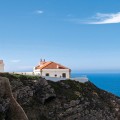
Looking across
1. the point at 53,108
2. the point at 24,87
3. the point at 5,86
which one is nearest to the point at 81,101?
the point at 53,108

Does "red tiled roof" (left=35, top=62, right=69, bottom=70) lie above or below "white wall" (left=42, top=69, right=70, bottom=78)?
above

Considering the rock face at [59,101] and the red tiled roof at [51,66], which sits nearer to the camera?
the rock face at [59,101]

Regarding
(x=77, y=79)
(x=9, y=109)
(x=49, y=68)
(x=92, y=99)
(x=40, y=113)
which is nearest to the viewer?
(x=9, y=109)

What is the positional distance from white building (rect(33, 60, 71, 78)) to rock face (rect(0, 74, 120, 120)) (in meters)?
16.7

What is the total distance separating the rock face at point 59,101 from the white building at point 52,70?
1674cm

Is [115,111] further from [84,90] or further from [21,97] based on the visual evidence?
[21,97]

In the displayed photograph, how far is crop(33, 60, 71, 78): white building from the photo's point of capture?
9094 cm

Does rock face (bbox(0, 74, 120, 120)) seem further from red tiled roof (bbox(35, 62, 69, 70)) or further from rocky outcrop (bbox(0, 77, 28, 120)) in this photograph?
rocky outcrop (bbox(0, 77, 28, 120))

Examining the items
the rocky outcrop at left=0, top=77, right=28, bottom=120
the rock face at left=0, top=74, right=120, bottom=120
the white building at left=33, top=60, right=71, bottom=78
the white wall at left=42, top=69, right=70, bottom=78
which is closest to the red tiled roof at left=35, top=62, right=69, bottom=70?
the white building at left=33, top=60, right=71, bottom=78

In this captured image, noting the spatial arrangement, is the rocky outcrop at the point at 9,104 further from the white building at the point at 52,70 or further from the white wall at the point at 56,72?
the white wall at the point at 56,72

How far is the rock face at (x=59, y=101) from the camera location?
6134cm

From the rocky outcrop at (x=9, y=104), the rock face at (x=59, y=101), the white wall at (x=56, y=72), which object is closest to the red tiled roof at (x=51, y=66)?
the white wall at (x=56, y=72)

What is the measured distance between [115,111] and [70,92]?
10.4 metres

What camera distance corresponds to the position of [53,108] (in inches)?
2488
